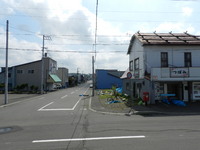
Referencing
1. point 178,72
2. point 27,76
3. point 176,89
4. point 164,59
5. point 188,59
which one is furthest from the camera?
point 27,76

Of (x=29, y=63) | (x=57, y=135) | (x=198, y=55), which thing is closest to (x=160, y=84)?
(x=198, y=55)

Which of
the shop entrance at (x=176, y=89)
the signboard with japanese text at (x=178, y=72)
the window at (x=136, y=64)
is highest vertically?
the window at (x=136, y=64)

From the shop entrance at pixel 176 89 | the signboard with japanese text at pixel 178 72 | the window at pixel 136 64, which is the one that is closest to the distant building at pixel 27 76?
the window at pixel 136 64

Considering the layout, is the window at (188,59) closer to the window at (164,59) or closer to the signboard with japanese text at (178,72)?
the window at (164,59)

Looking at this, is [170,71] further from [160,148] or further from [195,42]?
[160,148]

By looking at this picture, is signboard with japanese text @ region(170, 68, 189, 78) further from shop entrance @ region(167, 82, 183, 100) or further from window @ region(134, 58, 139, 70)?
window @ region(134, 58, 139, 70)

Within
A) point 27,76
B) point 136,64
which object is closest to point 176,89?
point 136,64

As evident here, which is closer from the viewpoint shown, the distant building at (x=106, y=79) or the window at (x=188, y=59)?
the window at (x=188, y=59)

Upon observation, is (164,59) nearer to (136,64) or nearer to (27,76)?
(136,64)

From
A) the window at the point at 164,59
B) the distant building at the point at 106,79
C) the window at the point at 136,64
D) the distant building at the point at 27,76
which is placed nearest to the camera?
the window at the point at 164,59

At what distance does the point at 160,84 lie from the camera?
1638 cm

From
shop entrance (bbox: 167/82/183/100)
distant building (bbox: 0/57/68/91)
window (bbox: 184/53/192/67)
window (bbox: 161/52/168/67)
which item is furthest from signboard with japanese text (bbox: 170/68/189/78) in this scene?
distant building (bbox: 0/57/68/91)

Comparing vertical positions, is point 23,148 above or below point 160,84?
below

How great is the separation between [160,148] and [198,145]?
4.44 feet
